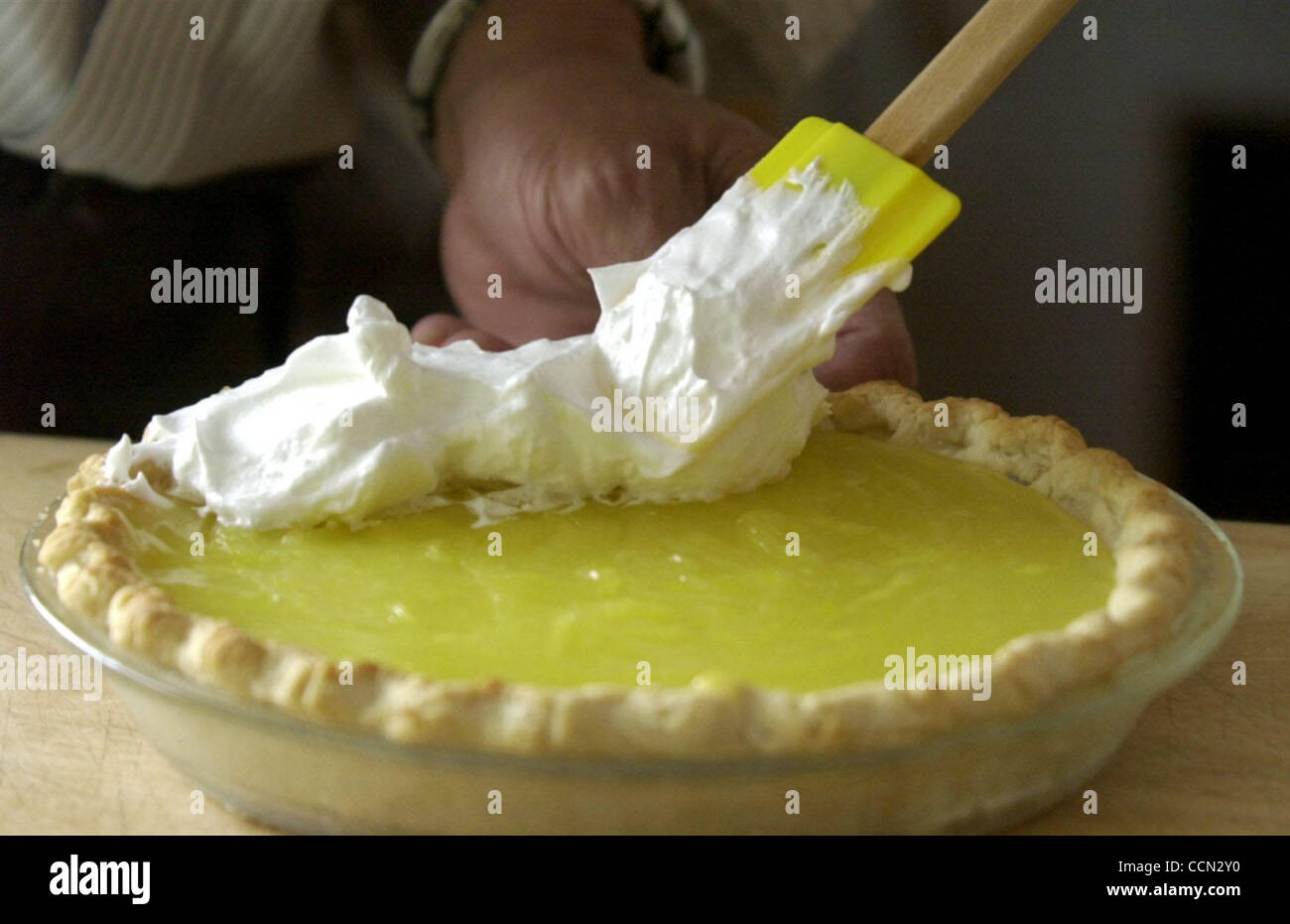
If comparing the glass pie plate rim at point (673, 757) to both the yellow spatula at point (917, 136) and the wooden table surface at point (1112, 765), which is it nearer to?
the wooden table surface at point (1112, 765)

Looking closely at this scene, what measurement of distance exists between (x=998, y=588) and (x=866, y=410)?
42 centimetres

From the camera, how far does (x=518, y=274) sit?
189 cm

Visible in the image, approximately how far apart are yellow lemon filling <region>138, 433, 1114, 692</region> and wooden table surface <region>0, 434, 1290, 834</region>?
12cm

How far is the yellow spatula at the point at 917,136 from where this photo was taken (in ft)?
3.81

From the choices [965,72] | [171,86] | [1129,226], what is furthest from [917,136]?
[171,86]

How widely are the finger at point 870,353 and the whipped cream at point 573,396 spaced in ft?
1.49

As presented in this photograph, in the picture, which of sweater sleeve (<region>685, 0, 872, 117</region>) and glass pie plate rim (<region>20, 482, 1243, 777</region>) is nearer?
glass pie plate rim (<region>20, 482, 1243, 777</region>)

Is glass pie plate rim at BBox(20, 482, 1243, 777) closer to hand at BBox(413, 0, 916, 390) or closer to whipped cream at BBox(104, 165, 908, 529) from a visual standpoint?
whipped cream at BBox(104, 165, 908, 529)

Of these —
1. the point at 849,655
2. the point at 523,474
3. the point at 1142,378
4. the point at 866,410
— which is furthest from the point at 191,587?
the point at 1142,378

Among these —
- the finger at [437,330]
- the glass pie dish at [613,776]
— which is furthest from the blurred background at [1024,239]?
the glass pie dish at [613,776]

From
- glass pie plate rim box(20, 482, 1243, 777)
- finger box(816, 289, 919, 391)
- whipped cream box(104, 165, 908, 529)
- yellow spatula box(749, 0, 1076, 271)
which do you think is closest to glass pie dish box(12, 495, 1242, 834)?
glass pie plate rim box(20, 482, 1243, 777)

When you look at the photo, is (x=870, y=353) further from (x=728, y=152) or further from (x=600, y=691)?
(x=600, y=691)

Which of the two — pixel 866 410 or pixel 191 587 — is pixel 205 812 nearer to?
pixel 191 587

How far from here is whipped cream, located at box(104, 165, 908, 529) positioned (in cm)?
110
